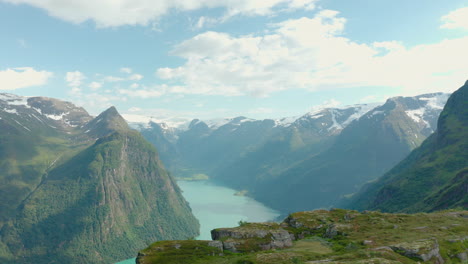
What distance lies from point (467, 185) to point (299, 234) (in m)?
113

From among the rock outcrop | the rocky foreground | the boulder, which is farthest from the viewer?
the rock outcrop

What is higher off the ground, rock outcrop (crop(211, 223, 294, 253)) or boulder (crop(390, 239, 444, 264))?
Answer: boulder (crop(390, 239, 444, 264))

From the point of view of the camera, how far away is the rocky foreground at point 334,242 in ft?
172

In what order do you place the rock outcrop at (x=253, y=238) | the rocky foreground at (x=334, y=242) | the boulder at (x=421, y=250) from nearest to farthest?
the boulder at (x=421, y=250)
the rocky foreground at (x=334, y=242)
the rock outcrop at (x=253, y=238)

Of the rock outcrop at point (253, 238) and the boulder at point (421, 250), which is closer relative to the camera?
the boulder at point (421, 250)

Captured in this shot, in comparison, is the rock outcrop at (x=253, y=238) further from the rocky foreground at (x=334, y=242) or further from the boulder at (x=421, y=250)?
the boulder at (x=421, y=250)

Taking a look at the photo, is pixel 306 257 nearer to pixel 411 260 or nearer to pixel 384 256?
pixel 384 256

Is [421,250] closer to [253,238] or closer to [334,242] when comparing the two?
[334,242]

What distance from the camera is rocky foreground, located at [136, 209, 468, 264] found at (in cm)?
5234

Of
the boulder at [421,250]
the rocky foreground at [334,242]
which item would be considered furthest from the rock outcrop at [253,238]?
the boulder at [421,250]

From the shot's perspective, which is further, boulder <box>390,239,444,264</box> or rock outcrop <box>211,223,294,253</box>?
rock outcrop <box>211,223,294,253</box>

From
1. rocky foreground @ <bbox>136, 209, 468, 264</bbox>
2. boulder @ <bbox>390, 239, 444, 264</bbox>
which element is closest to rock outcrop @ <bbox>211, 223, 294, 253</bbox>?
rocky foreground @ <bbox>136, 209, 468, 264</bbox>

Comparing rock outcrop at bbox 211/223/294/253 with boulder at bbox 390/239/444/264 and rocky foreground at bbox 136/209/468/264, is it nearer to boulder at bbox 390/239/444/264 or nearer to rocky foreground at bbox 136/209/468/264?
rocky foreground at bbox 136/209/468/264

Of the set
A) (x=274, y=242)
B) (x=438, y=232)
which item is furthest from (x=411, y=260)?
(x=274, y=242)
